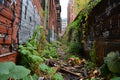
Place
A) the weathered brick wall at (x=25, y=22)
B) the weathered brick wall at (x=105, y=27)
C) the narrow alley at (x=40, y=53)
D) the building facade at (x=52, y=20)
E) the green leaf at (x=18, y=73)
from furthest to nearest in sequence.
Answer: the building facade at (x=52, y=20), the weathered brick wall at (x=25, y=22), the weathered brick wall at (x=105, y=27), the narrow alley at (x=40, y=53), the green leaf at (x=18, y=73)

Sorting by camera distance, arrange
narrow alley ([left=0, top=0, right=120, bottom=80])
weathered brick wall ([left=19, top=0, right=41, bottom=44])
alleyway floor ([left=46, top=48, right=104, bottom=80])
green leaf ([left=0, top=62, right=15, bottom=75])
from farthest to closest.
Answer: alleyway floor ([left=46, top=48, right=104, bottom=80]) → weathered brick wall ([left=19, top=0, right=41, bottom=44]) → narrow alley ([left=0, top=0, right=120, bottom=80]) → green leaf ([left=0, top=62, right=15, bottom=75])

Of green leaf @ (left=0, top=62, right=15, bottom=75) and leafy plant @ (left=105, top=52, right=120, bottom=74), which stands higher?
green leaf @ (left=0, top=62, right=15, bottom=75)

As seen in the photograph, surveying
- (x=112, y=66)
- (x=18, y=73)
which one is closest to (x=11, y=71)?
(x=18, y=73)

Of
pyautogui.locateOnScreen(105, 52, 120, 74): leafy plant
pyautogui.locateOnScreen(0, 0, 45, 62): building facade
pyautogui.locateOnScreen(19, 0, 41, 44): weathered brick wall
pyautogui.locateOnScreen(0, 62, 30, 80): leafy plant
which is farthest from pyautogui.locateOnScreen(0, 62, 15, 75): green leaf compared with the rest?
pyautogui.locateOnScreen(19, 0, 41, 44): weathered brick wall

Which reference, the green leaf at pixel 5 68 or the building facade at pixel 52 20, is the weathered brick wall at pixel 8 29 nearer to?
the green leaf at pixel 5 68

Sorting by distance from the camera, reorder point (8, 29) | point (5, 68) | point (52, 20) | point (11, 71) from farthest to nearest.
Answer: point (52, 20) → point (8, 29) → point (11, 71) → point (5, 68)

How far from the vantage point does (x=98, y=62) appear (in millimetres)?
5938

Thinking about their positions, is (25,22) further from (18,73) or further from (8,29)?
(18,73)

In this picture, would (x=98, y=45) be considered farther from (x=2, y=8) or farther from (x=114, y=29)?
(x=2, y=8)

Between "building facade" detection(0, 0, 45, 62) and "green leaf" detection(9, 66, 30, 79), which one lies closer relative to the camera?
"green leaf" detection(9, 66, 30, 79)

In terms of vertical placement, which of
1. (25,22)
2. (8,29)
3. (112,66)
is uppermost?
(25,22)

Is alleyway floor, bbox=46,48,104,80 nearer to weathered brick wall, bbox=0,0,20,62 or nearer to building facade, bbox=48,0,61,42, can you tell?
weathered brick wall, bbox=0,0,20,62

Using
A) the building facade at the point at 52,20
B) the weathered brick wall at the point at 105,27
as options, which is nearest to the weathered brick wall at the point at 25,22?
the weathered brick wall at the point at 105,27

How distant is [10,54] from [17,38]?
0.74 m
